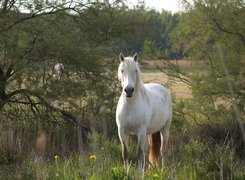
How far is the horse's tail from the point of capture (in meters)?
8.17

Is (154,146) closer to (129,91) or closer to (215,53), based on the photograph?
(129,91)

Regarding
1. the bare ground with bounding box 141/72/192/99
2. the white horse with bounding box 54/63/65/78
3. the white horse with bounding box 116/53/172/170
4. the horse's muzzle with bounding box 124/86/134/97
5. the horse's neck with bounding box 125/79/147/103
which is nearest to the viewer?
the horse's muzzle with bounding box 124/86/134/97

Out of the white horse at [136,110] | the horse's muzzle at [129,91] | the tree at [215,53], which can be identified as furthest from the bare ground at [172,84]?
the horse's muzzle at [129,91]

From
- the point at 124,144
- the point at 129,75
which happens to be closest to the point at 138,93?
the point at 129,75

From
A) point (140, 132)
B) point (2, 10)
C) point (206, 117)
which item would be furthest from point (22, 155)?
point (206, 117)

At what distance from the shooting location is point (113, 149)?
8.38 metres

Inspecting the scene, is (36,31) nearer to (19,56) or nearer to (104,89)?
(19,56)

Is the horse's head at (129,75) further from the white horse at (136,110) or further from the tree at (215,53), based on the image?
the tree at (215,53)

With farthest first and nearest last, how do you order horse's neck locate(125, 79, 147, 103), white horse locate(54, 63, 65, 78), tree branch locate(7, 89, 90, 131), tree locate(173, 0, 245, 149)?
tree locate(173, 0, 245, 149) → white horse locate(54, 63, 65, 78) → tree branch locate(7, 89, 90, 131) → horse's neck locate(125, 79, 147, 103)

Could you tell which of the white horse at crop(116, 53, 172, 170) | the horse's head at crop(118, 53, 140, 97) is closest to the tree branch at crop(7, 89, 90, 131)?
the white horse at crop(116, 53, 172, 170)

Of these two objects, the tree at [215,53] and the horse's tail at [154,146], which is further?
the tree at [215,53]

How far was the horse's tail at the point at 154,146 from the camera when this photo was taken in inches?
322

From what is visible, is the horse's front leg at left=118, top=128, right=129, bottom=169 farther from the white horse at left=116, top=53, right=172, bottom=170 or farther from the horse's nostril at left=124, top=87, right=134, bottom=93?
the horse's nostril at left=124, top=87, right=134, bottom=93

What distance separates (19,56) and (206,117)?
477cm
